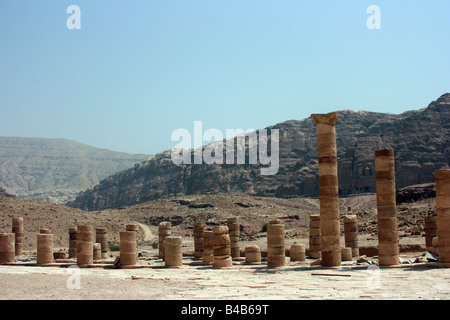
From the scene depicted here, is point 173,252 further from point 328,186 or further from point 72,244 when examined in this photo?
point 72,244

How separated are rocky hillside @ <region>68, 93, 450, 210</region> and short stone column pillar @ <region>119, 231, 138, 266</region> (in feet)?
210

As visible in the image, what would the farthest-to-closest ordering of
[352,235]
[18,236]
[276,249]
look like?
[18,236], [352,235], [276,249]

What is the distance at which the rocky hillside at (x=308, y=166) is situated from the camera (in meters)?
82.9

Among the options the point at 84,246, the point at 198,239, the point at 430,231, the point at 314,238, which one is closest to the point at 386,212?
the point at 430,231

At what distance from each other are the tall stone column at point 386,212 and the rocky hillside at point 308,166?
62051 millimetres

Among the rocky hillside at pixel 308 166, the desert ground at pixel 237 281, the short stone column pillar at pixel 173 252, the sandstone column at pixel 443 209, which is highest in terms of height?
the rocky hillside at pixel 308 166

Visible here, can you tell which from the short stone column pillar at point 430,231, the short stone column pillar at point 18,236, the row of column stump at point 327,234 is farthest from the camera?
the short stone column pillar at point 18,236

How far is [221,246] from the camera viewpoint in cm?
2162

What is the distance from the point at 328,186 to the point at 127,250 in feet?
27.0

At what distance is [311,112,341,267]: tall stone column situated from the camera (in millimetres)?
19828

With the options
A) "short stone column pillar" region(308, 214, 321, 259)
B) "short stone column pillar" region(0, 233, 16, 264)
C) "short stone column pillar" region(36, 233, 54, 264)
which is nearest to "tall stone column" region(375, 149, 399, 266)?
"short stone column pillar" region(308, 214, 321, 259)

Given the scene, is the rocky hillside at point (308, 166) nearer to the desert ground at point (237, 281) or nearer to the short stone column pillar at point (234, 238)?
the desert ground at point (237, 281)

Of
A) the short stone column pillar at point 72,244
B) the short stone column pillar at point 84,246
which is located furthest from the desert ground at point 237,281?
the short stone column pillar at point 72,244

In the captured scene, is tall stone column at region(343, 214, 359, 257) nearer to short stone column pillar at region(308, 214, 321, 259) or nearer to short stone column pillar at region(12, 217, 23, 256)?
short stone column pillar at region(308, 214, 321, 259)
